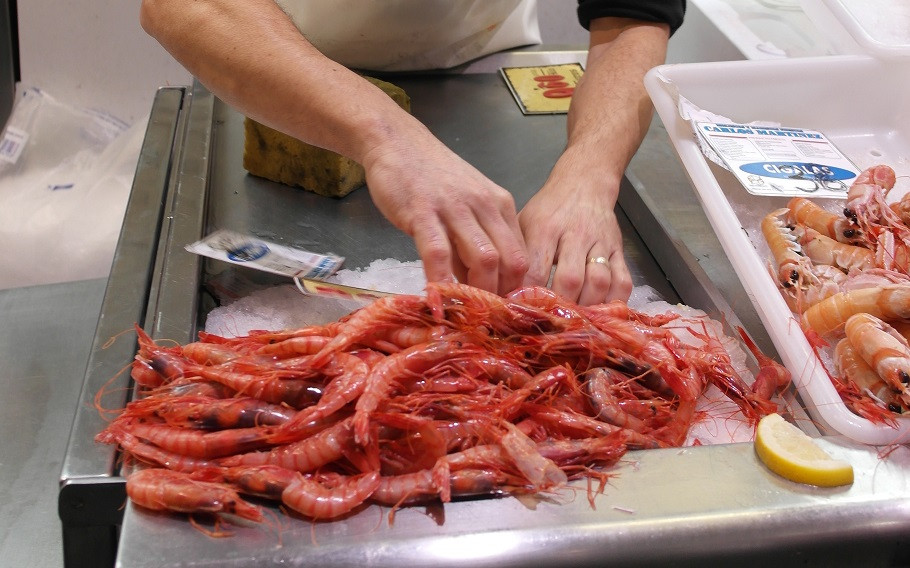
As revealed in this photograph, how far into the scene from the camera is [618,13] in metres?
2.37

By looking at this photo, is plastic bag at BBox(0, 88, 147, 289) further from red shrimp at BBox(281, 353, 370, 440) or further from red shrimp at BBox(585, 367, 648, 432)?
red shrimp at BBox(585, 367, 648, 432)

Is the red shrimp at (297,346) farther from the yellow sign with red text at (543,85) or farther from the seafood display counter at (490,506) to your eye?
the yellow sign with red text at (543,85)

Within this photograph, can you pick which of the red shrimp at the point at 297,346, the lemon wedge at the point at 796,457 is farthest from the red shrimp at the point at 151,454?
the lemon wedge at the point at 796,457

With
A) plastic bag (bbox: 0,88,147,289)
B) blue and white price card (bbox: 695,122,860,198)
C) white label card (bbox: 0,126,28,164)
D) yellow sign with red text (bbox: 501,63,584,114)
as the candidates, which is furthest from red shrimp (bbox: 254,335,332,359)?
white label card (bbox: 0,126,28,164)

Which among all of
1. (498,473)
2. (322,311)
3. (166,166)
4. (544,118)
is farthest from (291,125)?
(544,118)

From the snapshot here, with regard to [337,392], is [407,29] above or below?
above

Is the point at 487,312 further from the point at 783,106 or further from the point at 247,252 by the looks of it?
the point at 783,106

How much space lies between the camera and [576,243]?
168 centimetres

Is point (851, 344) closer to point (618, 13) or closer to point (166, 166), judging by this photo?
point (618, 13)

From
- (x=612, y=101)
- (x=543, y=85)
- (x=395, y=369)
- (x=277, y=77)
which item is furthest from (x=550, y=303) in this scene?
(x=543, y=85)

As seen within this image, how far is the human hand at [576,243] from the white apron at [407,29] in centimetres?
89

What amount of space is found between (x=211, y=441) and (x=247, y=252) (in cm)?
52

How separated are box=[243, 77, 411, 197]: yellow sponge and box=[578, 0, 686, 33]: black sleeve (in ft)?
2.32

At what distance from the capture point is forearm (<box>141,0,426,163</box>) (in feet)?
5.17
